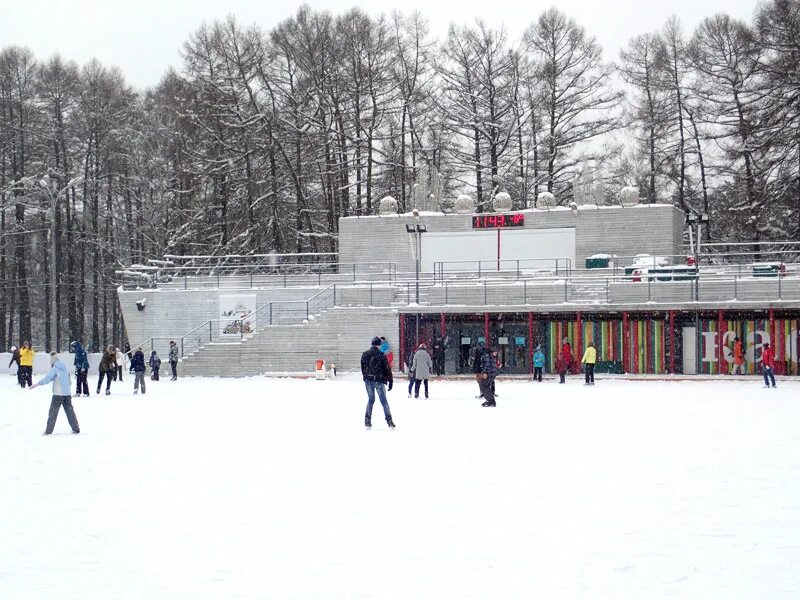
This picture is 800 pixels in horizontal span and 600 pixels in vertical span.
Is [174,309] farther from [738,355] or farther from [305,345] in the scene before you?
[738,355]

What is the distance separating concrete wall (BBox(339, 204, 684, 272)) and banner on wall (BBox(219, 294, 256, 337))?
553 centimetres

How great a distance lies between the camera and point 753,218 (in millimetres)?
47812

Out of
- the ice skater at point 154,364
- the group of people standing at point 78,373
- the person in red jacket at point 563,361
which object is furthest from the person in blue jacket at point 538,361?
the ice skater at point 154,364

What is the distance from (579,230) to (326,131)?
14614 mm

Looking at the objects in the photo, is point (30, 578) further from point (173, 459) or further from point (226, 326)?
point (226, 326)

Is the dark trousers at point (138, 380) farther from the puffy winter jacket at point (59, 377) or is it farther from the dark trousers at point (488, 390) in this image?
the puffy winter jacket at point (59, 377)

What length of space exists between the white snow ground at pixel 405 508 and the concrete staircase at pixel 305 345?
62.8 feet

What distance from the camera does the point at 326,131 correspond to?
53625mm

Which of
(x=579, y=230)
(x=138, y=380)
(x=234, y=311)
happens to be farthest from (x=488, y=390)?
(x=579, y=230)

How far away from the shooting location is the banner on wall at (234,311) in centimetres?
4341

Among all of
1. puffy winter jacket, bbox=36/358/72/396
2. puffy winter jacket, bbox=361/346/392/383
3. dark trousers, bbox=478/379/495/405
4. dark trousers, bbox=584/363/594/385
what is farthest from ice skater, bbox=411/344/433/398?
puffy winter jacket, bbox=36/358/72/396

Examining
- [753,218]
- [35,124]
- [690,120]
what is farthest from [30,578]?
[35,124]

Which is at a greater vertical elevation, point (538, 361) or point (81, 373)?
point (81, 373)

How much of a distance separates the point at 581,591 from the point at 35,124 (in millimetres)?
52482
